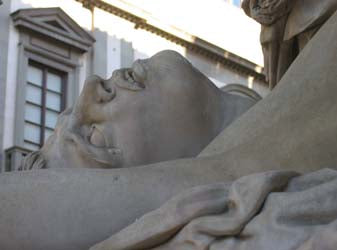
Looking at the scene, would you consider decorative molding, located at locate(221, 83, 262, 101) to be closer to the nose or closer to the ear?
the nose

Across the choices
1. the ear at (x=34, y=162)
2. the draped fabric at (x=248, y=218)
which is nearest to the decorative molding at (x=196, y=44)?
the ear at (x=34, y=162)

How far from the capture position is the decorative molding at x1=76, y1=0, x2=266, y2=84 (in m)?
17.2

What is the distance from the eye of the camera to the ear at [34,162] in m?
2.08

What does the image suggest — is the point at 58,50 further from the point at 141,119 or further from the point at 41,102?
the point at 141,119

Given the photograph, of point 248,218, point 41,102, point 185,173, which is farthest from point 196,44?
point 248,218

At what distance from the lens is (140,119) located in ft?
6.60

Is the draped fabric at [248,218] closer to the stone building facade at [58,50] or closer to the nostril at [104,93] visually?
the nostril at [104,93]

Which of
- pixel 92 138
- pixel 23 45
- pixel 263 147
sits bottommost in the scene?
pixel 263 147

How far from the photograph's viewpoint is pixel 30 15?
1611cm

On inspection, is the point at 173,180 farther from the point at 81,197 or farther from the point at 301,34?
the point at 301,34

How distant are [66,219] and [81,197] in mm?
47

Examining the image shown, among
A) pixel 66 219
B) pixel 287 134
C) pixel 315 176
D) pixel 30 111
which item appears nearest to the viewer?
pixel 315 176

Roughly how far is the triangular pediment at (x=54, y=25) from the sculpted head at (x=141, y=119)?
553 inches

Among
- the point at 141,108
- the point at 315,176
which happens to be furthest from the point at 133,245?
the point at 141,108
